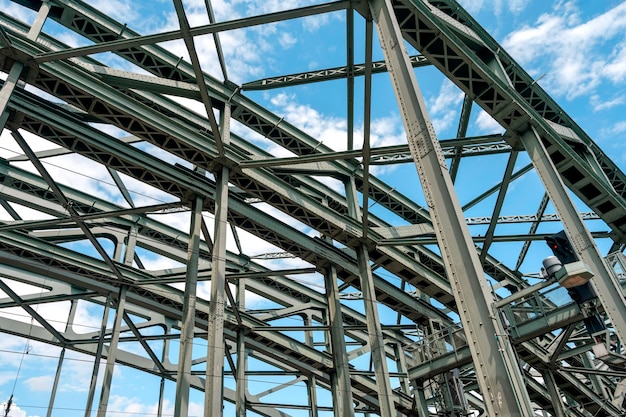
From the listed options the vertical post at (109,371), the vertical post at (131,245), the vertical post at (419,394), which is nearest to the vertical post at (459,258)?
the vertical post at (419,394)

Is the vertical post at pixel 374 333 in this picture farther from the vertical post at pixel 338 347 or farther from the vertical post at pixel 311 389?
the vertical post at pixel 311 389

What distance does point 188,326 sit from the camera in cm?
1312

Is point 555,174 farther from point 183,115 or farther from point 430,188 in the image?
point 183,115

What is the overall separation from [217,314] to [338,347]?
6117 mm

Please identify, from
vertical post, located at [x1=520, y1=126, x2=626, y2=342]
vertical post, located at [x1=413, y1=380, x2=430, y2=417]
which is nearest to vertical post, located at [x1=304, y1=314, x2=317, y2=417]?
vertical post, located at [x1=413, y1=380, x2=430, y2=417]

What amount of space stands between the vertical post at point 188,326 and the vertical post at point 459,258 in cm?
819

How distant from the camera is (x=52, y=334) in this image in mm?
22562

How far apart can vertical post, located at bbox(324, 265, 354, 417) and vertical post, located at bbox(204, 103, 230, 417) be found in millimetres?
4566

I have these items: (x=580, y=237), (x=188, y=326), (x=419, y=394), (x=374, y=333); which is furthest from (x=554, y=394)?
(x=188, y=326)

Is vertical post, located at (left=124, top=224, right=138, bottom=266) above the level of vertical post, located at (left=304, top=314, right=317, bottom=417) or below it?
above

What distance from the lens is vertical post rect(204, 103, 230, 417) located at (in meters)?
11.2

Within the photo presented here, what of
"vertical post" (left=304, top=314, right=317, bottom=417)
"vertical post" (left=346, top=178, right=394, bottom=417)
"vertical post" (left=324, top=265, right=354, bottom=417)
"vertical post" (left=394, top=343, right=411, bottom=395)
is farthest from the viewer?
"vertical post" (left=394, top=343, right=411, bottom=395)

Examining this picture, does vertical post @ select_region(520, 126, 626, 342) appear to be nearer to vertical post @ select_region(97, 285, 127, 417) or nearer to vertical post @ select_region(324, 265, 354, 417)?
vertical post @ select_region(324, 265, 354, 417)

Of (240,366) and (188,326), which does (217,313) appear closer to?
(188,326)
